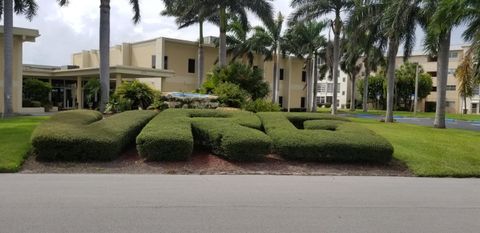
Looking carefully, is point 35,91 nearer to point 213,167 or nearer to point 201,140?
point 201,140

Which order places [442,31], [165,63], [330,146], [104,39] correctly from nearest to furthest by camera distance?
[330,146] < [442,31] < [104,39] < [165,63]

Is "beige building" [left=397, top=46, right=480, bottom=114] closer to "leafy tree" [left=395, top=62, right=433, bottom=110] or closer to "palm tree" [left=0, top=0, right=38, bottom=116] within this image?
"leafy tree" [left=395, top=62, right=433, bottom=110]

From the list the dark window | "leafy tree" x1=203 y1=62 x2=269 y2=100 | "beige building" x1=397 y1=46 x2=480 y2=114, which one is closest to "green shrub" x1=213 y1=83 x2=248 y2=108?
"leafy tree" x1=203 y1=62 x2=269 y2=100

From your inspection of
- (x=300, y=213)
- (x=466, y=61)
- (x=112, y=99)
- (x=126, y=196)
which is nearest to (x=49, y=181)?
(x=126, y=196)

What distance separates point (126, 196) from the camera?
7.37m

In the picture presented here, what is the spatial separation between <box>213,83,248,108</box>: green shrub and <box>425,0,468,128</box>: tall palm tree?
28.9 feet

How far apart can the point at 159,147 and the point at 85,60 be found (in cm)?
4578

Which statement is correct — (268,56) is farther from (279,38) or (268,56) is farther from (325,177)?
(325,177)

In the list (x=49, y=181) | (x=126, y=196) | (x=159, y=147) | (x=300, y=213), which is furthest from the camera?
(x=159, y=147)

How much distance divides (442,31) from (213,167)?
1375cm

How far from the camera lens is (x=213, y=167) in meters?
10.8

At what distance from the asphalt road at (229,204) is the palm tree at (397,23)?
654 inches

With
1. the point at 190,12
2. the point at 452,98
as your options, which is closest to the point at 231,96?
the point at 190,12

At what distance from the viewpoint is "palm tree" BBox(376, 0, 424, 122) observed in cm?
2436
